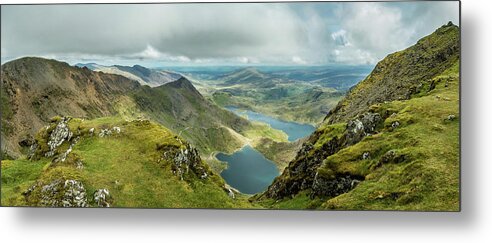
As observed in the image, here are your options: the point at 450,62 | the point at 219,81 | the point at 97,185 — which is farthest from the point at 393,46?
the point at 97,185

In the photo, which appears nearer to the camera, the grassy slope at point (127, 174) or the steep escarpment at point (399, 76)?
the steep escarpment at point (399, 76)

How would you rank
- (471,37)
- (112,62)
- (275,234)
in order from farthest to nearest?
(112,62)
(275,234)
(471,37)

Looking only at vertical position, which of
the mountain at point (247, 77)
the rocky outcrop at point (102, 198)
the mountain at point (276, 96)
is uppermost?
the mountain at point (247, 77)

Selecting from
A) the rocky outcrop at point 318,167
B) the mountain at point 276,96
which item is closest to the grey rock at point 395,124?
the rocky outcrop at point 318,167

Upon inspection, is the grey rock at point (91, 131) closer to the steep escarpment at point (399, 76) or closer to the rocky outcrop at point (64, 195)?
the rocky outcrop at point (64, 195)

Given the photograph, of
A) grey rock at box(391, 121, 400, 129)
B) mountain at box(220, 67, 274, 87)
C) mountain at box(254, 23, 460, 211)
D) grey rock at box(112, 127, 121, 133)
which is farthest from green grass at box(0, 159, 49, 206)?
grey rock at box(391, 121, 400, 129)

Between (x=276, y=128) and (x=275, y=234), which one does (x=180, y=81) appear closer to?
(x=276, y=128)
